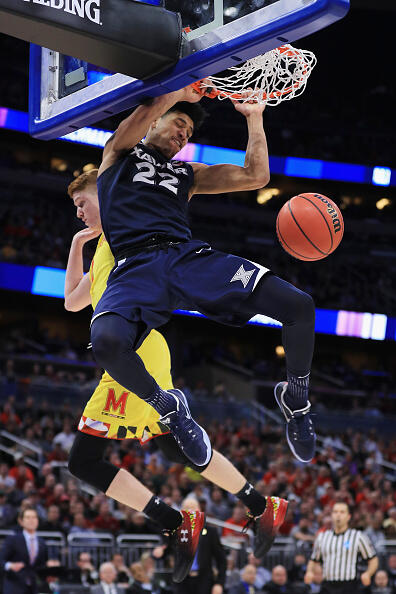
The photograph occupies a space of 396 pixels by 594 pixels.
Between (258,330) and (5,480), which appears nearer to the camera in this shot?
(5,480)

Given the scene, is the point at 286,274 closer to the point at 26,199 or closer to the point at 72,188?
the point at 26,199

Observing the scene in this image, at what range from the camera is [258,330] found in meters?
30.0

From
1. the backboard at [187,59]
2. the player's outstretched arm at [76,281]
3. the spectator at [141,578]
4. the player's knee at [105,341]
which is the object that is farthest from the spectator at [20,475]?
the player's knee at [105,341]

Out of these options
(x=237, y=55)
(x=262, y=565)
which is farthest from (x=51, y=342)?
(x=237, y=55)

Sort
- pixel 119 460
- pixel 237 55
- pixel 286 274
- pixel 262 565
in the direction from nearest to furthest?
pixel 237 55 < pixel 262 565 < pixel 119 460 < pixel 286 274

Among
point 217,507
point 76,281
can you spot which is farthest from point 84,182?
point 217,507

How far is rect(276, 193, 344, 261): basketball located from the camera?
4.93 m

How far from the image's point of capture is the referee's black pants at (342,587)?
9961mm

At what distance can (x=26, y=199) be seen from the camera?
27.4 m

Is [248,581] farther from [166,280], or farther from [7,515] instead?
[166,280]

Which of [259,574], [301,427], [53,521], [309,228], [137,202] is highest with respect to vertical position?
[137,202]

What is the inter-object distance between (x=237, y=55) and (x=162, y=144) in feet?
3.18

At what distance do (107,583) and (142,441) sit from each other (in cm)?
489

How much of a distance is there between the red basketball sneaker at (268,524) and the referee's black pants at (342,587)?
16.1 feet
